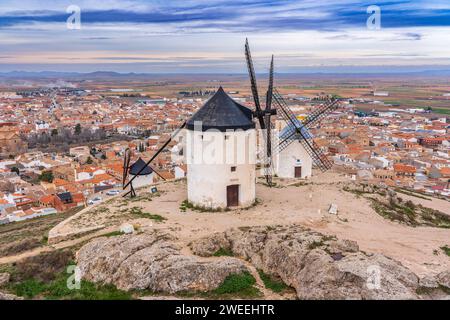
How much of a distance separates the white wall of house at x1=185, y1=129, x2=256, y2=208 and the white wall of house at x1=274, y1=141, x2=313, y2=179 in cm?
725

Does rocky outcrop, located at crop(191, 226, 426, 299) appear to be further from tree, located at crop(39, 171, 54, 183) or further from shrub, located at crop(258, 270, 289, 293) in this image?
tree, located at crop(39, 171, 54, 183)

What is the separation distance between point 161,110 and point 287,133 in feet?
431

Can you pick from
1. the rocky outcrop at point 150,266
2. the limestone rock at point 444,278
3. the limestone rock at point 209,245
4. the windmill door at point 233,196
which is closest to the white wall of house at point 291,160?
the windmill door at point 233,196

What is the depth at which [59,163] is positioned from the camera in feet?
236

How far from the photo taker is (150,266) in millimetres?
14820

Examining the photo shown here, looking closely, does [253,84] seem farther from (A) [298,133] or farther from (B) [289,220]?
(B) [289,220]

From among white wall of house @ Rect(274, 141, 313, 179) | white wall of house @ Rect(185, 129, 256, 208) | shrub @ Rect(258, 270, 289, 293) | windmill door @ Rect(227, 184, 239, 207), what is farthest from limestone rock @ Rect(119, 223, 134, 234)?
white wall of house @ Rect(274, 141, 313, 179)

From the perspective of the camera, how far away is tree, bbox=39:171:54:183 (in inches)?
2461

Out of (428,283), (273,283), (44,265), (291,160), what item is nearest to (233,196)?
(273,283)

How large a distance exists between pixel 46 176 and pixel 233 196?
1937 inches

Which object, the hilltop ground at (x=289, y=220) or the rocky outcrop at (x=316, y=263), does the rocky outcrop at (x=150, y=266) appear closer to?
the rocky outcrop at (x=316, y=263)
